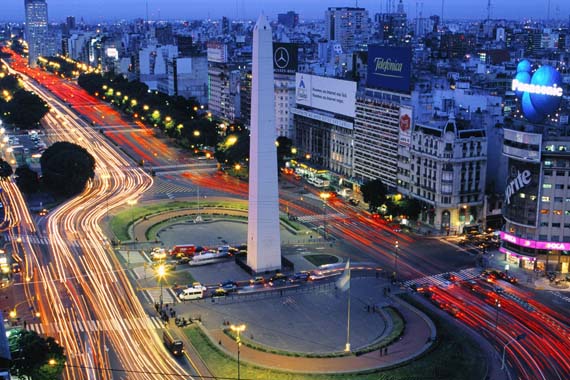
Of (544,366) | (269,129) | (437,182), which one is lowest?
(544,366)

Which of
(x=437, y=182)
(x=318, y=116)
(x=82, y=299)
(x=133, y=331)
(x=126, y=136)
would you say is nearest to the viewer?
(x=133, y=331)

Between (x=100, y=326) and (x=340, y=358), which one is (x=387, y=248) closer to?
(x=340, y=358)

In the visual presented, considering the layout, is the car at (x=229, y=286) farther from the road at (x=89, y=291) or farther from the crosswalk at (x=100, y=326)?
the crosswalk at (x=100, y=326)

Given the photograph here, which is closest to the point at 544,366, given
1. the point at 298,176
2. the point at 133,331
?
the point at 133,331

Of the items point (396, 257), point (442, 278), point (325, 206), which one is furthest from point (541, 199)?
point (325, 206)

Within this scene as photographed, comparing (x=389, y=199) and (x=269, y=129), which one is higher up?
(x=269, y=129)

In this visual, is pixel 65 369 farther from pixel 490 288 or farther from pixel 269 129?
pixel 490 288
